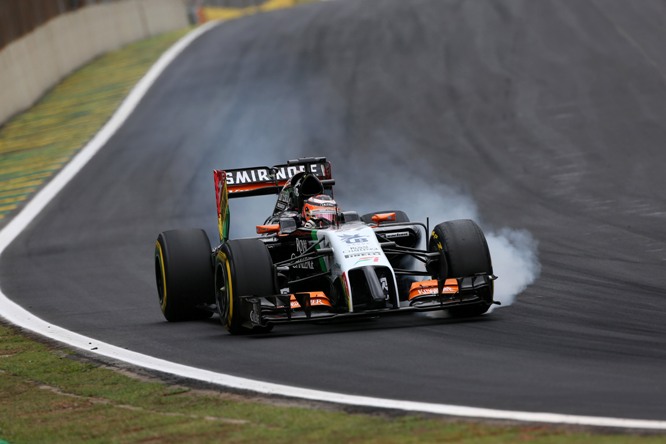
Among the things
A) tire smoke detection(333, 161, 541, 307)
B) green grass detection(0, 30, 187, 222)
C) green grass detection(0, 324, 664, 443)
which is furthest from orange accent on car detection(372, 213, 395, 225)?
green grass detection(0, 30, 187, 222)

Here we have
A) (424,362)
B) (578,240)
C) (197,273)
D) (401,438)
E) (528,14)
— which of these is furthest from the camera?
(528,14)

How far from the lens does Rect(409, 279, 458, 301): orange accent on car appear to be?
12859 millimetres

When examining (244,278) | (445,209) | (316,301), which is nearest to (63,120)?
(445,209)

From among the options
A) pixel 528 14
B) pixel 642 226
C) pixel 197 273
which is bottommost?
pixel 642 226

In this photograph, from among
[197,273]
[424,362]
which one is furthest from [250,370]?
[197,273]

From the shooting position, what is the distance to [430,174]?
78.7 feet

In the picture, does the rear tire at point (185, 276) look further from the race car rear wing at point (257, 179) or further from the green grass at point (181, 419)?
the green grass at point (181, 419)

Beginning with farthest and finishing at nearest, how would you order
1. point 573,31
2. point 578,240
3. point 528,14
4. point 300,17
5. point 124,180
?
point 300,17
point 528,14
point 573,31
point 124,180
point 578,240

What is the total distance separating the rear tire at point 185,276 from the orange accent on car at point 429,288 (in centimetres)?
284

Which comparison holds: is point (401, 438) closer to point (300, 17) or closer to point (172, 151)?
point (172, 151)

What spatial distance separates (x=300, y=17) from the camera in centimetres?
4053

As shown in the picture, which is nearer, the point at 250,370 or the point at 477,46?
the point at 250,370

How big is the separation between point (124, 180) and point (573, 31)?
486 inches

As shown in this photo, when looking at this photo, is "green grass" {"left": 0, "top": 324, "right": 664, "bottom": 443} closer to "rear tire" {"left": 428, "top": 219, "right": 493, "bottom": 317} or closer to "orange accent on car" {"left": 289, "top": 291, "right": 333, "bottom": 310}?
"orange accent on car" {"left": 289, "top": 291, "right": 333, "bottom": 310}
